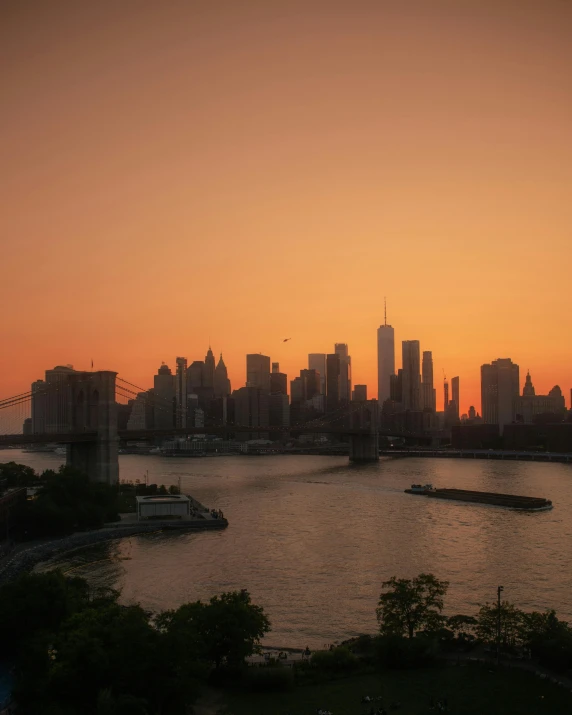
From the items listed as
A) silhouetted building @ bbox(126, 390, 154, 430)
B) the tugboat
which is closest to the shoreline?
the tugboat

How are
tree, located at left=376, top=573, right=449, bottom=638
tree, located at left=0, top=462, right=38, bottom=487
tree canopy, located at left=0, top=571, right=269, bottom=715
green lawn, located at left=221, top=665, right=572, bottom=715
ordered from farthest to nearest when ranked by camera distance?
tree, located at left=0, top=462, right=38, bottom=487 < tree, located at left=376, top=573, right=449, bottom=638 < green lawn, located at left=221, top=665, right=572, bottom=715 < tree canopy, located at left=0, top=571, right=269, bottom=715

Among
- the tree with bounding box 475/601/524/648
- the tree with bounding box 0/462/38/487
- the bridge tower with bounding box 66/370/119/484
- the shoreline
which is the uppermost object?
the bridge tower with bounding box 66/370/119/484

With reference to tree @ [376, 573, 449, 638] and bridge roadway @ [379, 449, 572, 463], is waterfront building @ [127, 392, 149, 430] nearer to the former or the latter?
bridge roadway @ [379, 449, 572, 463]

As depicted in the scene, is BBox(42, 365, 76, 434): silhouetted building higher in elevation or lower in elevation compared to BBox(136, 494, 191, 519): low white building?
higher

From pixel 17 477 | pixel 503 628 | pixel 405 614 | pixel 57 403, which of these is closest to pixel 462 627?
pixel 503 628

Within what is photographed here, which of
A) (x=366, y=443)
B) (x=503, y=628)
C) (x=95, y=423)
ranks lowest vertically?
(x=503, y=628)

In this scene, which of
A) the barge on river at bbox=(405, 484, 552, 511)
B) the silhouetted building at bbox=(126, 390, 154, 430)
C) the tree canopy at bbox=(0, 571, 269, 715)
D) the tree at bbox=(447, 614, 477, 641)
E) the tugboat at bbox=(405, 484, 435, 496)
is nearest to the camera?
the tree canopy at bbox=(0, 571, 269, 715)

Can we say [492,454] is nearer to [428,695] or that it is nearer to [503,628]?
[503,628]
